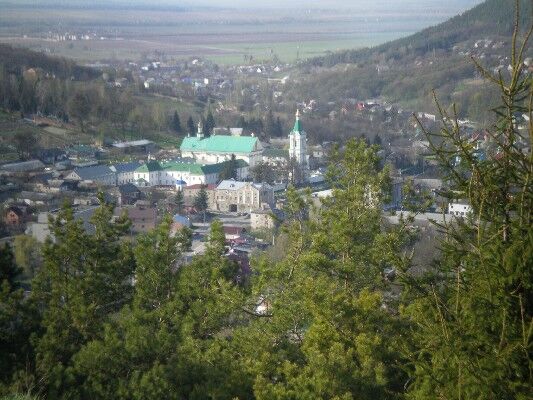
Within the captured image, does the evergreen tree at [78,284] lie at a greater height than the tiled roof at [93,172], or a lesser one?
greater

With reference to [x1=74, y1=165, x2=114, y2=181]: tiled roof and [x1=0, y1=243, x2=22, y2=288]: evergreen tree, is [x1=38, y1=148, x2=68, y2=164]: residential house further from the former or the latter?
[x1=0, y1=243, x2=22, y2=288]: evergreen tree

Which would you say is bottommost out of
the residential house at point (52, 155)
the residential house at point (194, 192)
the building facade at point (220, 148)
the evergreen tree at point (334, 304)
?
the building facade at point (220, 148)

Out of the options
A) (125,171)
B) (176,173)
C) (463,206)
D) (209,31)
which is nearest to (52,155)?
(125,171)

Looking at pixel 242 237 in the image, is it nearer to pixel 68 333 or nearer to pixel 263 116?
pixel 68 333

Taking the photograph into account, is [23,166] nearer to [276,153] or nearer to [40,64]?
[276,153]

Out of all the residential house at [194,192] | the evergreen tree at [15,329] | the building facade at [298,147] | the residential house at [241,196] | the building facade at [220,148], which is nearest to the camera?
the evergreen tree at [15,329]

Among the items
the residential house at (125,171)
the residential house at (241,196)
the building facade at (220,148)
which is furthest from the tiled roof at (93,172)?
the building facade at (220,148)

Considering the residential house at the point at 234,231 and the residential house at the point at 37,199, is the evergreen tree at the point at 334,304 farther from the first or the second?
the residential house at the point at 37,199
